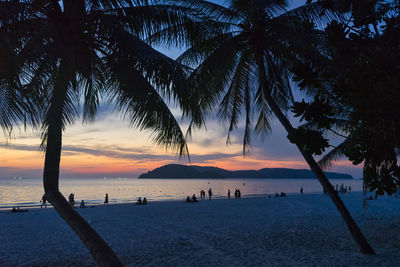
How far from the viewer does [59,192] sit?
4.86m

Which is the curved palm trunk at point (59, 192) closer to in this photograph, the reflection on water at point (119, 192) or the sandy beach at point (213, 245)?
the sandy beach at point (213, 245)

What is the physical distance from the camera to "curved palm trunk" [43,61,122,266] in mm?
4465

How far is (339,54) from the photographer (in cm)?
334

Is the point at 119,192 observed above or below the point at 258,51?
below

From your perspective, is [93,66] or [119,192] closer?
[93,66]

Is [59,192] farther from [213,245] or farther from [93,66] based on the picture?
[213,245]

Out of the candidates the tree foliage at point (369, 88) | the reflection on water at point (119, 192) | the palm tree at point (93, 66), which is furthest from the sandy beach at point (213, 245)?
the reflection on water at point (119, 192)

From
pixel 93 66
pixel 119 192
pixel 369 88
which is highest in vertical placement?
pixel 93 66

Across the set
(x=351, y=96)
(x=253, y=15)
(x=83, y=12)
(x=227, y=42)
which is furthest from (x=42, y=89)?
(x=351, y=96)

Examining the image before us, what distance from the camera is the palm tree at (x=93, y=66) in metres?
4.82

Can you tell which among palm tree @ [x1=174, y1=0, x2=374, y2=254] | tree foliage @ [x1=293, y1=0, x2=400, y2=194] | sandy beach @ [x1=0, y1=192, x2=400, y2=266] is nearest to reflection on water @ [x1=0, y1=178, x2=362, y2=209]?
sandy beach @ [x1=0, y1=192, x2=400, y2=266]

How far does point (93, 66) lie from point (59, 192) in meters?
2.60

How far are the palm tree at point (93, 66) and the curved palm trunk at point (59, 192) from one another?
0.01 meters

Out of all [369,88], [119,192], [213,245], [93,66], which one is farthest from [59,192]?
[119,192]
